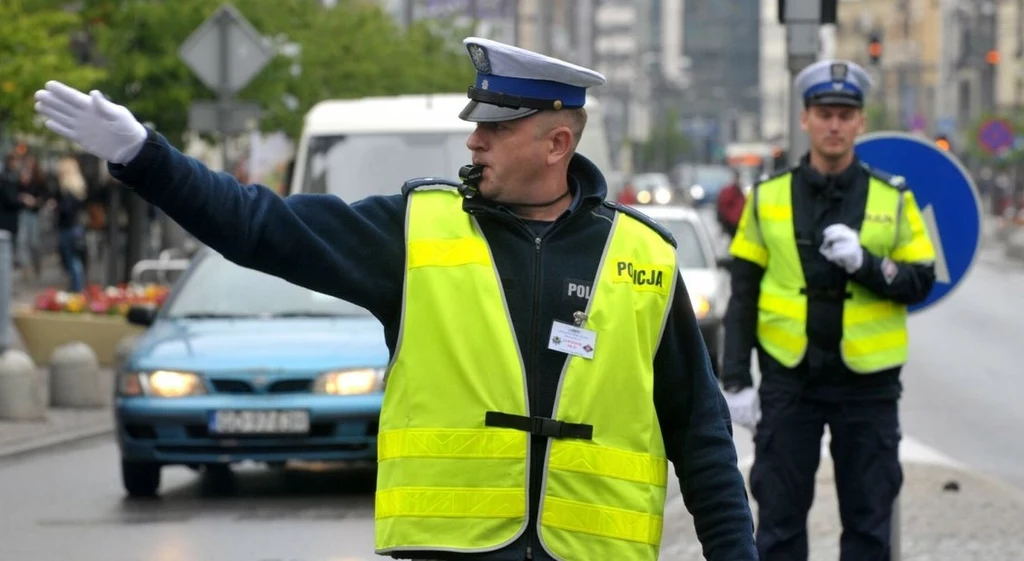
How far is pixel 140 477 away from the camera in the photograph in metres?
11.6

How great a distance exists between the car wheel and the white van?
5.00m

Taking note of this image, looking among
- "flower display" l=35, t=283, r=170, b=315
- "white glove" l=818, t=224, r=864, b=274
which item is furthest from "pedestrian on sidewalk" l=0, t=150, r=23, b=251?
"white glove" l=818, t=224, r=864, b=274

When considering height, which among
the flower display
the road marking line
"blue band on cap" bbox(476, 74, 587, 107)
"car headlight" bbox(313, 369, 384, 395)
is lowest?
the flower display

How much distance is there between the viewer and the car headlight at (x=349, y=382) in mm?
11203

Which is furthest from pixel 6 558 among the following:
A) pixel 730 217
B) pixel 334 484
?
pixel 730 217

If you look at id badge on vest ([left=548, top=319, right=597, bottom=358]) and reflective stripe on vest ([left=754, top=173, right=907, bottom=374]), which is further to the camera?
reflective stripe on vest ([left=754, top=173, right=907, bottom=374])

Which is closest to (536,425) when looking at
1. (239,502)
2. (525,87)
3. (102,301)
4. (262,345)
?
(525,87)

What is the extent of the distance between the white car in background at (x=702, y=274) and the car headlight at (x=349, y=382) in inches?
235

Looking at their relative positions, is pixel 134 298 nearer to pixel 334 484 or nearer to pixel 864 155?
pixel 334 484

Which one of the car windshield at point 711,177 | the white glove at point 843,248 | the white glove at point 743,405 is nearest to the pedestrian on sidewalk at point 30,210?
the white glove at point 743,405

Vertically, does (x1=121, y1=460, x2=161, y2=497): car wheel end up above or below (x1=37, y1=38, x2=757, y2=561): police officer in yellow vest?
below

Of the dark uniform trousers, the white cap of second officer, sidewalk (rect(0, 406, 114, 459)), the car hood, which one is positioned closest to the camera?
the dark uniform trousers

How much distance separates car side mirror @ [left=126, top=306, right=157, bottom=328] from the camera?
39.9 ft

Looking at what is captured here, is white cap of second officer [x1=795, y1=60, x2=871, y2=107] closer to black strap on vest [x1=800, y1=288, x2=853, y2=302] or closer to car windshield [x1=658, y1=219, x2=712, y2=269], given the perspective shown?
black strap on vest [x1=800, y1=288, x2=853, y2=302]
